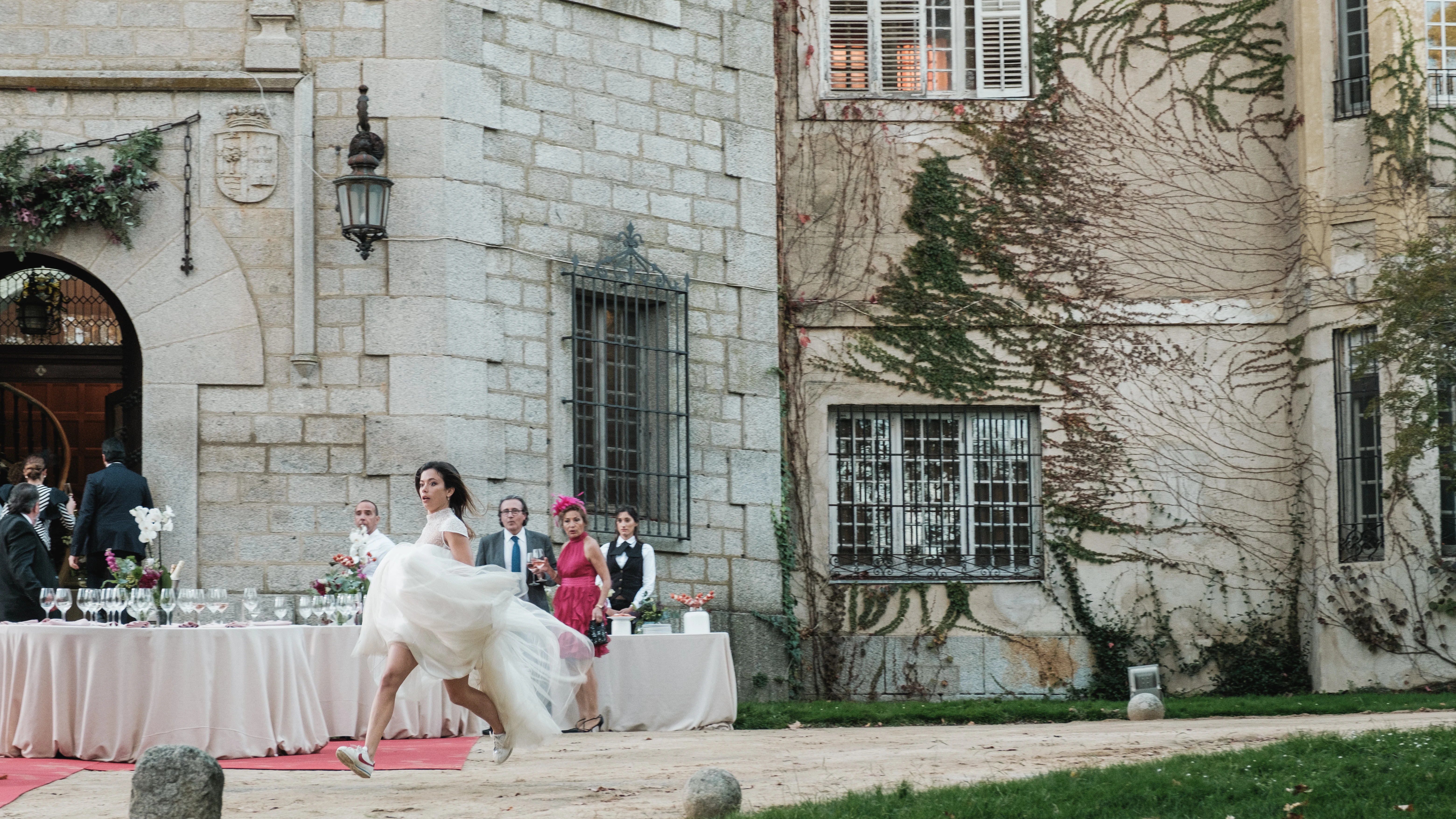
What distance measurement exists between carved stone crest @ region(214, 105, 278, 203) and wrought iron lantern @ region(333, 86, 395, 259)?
51 centimetres

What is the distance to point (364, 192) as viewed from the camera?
12234 mm

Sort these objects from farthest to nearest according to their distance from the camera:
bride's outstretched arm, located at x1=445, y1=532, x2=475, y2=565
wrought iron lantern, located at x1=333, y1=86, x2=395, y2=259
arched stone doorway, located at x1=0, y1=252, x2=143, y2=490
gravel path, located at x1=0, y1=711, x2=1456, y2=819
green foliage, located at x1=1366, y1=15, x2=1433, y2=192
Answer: green foliage, located at x1=1366, y1=15, x2=1433, y2=192 → arched stone doorway, located at x1=0, y1=252, x2=143, y2=490 → wrought iron lantern, located at x1=333, y1=86, x2=395, y2=259 → bride's outstretched arm, located at x1=445, y1=532, x2=475, y2=565 → gravel path, located at x1=0, y1=711, x2=1456, y2=819

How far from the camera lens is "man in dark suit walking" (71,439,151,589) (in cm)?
1156

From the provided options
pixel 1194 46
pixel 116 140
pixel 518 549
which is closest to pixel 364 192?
pixel 116 140

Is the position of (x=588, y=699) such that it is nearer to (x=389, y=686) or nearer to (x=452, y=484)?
(x=452, y=484)

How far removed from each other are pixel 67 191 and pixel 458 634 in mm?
5977

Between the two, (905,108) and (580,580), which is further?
(905,108)

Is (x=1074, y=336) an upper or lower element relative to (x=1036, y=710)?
upper

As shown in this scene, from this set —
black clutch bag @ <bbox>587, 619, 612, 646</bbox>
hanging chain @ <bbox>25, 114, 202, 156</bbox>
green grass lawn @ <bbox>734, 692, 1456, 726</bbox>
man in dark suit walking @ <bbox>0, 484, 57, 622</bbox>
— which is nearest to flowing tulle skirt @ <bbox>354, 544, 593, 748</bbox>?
black clutch bag @ <bbox>587, 619, 612, 646</bbox>

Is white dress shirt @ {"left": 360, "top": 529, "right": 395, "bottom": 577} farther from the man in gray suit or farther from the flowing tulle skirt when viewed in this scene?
the flowing tulle skirt

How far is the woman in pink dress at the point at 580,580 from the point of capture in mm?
11484

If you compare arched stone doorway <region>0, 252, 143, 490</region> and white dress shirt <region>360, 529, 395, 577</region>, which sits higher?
arched stone doorway <region>0, 252, 143, 490</region>

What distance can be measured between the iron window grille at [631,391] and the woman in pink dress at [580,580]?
1641 mm

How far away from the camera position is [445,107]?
41.7 feet
